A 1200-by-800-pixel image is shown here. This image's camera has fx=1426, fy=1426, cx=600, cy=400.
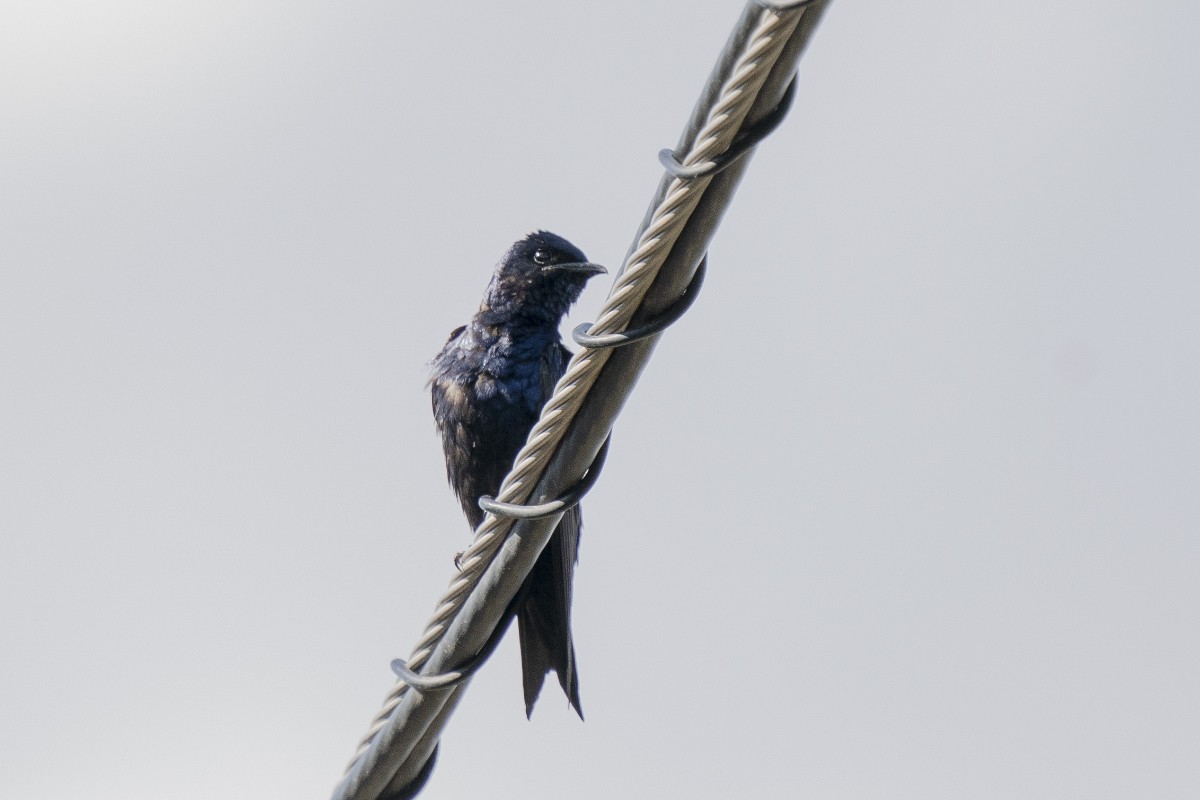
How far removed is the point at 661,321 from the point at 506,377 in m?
3.54

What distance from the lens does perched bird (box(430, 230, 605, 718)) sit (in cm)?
626

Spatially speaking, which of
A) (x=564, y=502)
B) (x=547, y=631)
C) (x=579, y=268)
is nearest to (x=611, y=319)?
(x=564, y=502)

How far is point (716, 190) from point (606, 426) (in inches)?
22.1

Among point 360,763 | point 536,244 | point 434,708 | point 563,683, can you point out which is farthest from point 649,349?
point 536,244

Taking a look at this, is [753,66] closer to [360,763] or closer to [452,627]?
[452,627]

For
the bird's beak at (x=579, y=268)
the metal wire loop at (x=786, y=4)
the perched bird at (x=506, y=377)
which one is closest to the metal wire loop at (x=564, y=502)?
the metal wire loop at (x=786, y=4)

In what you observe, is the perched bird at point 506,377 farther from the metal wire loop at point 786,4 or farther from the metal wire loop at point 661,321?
the metal wire loop at point 786,4

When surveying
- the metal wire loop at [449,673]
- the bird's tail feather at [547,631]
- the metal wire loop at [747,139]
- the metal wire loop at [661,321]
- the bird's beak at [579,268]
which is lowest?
the bird's tail feather at [547,631]

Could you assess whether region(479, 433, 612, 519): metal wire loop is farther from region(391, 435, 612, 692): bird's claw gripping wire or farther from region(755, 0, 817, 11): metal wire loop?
region(755, 0, 817, 11): metal wire loop

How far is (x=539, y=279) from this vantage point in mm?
6691

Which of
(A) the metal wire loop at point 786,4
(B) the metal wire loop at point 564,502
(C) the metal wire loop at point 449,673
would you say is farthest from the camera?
(C) the metal wire loop at point 449,673

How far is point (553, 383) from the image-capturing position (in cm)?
636

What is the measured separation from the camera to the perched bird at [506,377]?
626 cm

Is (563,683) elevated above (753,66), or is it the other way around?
(753,66)
